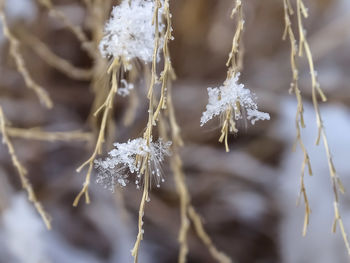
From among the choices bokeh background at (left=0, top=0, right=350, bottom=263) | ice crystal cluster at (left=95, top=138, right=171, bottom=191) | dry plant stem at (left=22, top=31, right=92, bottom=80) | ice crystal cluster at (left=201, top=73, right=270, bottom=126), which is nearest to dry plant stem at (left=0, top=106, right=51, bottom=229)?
Result: ice crystal cluster at (left=95, top=138, right=171, bottom=191)

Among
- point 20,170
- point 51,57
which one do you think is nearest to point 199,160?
point 51,57

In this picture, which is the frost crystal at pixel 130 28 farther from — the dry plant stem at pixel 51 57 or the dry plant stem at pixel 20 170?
the dry plant stem at pixel 51 57

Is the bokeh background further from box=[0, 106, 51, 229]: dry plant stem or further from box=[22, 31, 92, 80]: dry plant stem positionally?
box=[0, 106, 51, 229]: dry plant stem

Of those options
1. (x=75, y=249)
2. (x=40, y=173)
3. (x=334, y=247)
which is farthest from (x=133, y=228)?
(x=334, y=247)

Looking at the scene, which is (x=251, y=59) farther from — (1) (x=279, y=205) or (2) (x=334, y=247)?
(2) (x=334, y=247)

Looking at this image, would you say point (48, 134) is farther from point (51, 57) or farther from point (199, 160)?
point (199, 160)
